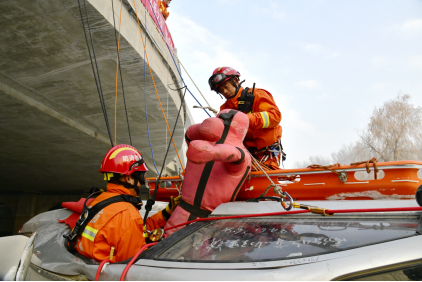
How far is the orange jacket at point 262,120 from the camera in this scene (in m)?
2.78

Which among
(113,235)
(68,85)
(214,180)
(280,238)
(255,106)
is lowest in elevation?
(113,235)

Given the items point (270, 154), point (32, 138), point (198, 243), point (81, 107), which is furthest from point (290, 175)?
point (32, 138)

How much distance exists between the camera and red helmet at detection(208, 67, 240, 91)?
3056 mm

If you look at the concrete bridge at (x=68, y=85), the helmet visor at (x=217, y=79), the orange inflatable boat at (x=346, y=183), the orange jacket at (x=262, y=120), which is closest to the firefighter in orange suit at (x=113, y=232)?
the orange inflatable boat at (x=346, y=183)

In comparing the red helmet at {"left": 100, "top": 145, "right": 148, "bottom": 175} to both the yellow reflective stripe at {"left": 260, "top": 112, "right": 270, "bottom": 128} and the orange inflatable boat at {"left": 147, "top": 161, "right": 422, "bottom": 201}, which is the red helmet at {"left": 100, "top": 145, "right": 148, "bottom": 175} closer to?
the orange inflatable boat at {"left": 147, "top": 161, "right": 422, "bottom": 201}

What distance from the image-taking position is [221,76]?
3.05m

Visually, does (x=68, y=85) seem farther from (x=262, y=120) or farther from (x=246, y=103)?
(x=262, y=120)

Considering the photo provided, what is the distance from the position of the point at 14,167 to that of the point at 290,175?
11.0 metres

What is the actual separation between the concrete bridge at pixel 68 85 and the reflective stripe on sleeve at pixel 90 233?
3575mm

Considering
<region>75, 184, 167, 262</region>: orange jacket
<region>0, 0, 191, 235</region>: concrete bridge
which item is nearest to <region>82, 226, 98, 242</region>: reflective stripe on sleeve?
<region>75, 184, 167, 262</region>: orange jacket

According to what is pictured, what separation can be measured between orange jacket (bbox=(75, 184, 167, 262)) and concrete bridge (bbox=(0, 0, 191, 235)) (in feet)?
11.5

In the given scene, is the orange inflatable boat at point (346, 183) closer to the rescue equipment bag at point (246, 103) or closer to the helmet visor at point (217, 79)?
the rescue equipment bag at point (246, 103)

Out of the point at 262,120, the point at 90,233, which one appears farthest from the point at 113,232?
the point at 262,120

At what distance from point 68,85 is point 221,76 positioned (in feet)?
13.9
